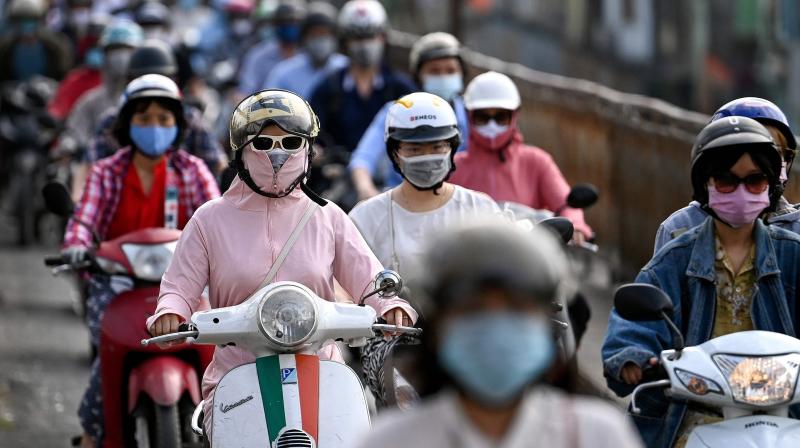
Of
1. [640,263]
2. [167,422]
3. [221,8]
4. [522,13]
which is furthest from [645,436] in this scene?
[522,13]

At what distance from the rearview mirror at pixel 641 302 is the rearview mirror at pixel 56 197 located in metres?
3.52

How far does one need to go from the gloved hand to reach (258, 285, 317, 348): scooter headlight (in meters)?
2.41

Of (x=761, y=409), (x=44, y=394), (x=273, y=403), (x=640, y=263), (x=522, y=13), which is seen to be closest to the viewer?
(x=761, y=409)

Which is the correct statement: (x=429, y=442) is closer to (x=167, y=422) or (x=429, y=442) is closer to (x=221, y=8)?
(x=167, y=422)

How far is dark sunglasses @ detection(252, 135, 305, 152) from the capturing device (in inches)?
275

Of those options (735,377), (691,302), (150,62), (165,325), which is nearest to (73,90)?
(150,62)

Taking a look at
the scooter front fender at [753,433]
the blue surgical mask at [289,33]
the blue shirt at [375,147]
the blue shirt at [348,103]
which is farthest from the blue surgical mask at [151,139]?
the blue surgical mask at [289,33]

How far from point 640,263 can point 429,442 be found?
10786mm

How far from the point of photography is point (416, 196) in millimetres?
8188

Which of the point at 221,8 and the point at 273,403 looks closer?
the point at 273,403

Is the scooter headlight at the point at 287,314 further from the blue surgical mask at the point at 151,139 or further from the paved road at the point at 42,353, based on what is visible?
the paved road at the point at 42,353

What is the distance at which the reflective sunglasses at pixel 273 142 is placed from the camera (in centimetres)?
698

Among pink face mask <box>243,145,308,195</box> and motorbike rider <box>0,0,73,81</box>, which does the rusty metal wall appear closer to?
motorbike rider <box>0,0,73,81</box>

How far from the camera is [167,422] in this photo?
8.09 metres
